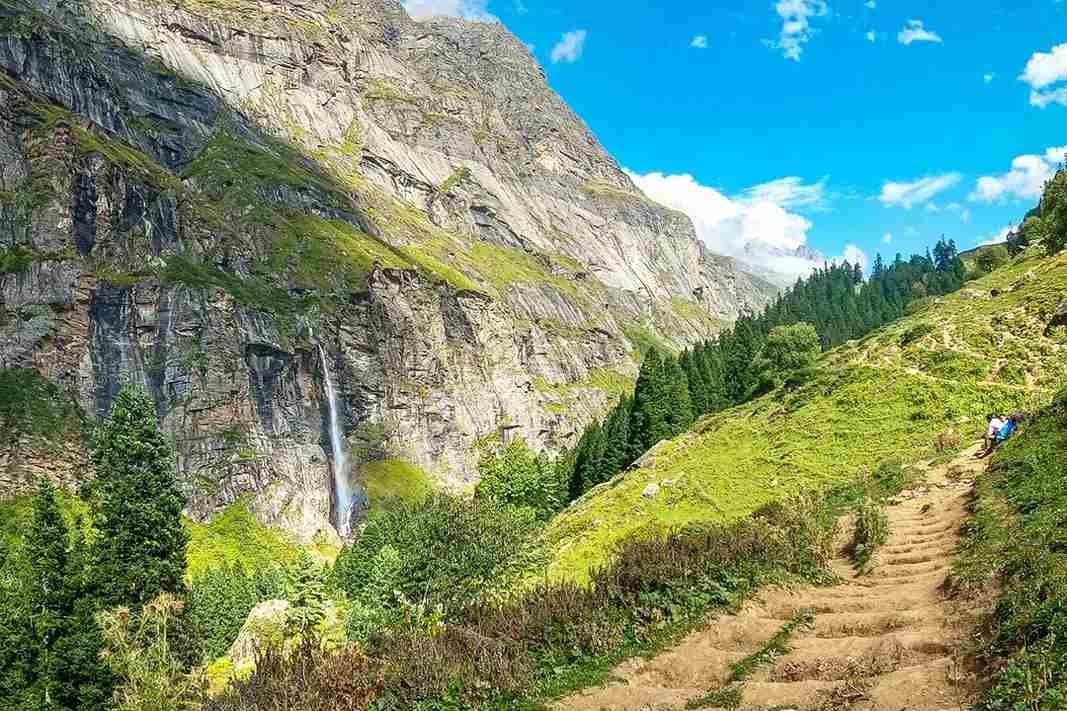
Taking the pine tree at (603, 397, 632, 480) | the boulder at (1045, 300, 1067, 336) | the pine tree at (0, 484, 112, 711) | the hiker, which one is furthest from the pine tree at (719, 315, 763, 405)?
the pine tree at (0, 484, 112, 711)

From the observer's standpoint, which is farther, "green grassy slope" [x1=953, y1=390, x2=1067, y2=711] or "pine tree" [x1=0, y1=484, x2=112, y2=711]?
"pine tree" [x1=0, y1=484, x2=112, y2=711]

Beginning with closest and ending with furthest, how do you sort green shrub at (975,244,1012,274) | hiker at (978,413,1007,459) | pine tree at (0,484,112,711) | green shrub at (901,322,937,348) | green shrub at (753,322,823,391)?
hiker at (978,413,1007,459), pine tree at (0,484,112,711), green shrub at (901,322,937,348), green shrub at (753,322,823,391), green shrub at (975,244,1012,274)

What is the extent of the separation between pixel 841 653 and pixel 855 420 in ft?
102

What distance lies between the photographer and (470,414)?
197 metres

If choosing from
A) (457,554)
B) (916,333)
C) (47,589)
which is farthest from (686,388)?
(47,589)

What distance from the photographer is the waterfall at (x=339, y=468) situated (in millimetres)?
148875

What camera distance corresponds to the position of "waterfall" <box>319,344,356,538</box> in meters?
149

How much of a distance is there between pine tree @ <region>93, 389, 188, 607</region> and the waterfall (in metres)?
105

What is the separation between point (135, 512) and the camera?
43469 millimetres

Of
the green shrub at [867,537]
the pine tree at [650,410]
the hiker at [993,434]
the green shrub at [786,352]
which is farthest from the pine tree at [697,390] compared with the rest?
the green shrub at [867,537]

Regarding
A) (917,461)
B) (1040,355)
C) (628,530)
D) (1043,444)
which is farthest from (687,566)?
(1040,355)

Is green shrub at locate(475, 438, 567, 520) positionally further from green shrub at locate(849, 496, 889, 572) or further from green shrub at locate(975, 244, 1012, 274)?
green shrub at locate(975, 244, 1012, 274)

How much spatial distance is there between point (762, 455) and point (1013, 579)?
96.7ft

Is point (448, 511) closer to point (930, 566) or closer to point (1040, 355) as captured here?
point (930, 566)
